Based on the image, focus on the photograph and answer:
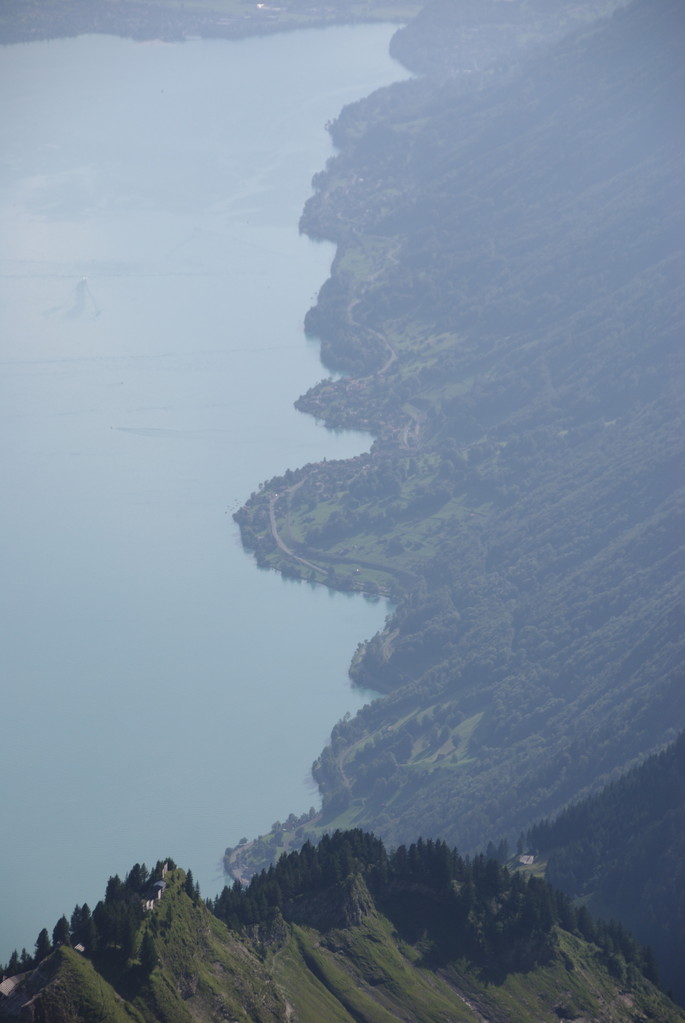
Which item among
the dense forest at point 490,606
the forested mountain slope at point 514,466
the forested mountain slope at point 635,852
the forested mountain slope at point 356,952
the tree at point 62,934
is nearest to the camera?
the forested mountain slope at point 356,952

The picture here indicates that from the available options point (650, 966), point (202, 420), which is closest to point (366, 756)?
point (650, 966)

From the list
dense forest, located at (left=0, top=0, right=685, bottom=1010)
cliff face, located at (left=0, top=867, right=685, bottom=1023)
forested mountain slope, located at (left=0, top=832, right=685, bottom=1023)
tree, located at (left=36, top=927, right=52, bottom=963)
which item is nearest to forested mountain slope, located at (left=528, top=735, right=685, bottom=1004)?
dense forest, located at (left=0, top=0, right=685, bottom=1010)

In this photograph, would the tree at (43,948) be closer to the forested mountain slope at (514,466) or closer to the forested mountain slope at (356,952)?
the forested mountain slope at (356,952)

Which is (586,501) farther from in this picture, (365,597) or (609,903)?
(609,903)

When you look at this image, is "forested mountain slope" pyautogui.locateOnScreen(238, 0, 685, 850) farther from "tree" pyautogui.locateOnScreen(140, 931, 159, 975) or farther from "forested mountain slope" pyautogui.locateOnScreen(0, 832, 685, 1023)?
"tree" pyautogui.locateOnScreen(140, 931, 159, 975)

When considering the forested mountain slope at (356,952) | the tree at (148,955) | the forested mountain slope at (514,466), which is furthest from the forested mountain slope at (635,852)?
the tree at (148,955)

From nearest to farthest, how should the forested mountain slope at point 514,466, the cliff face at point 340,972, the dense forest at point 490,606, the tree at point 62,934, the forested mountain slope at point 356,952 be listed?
the cliff face at point 340,972 < the forested mountain slope at point 356,952 < the tree at point 62,934 < the dense forest at point 490,606 < the forested mountain slope at point 514,466
